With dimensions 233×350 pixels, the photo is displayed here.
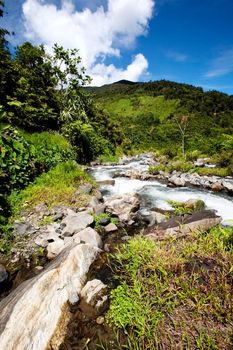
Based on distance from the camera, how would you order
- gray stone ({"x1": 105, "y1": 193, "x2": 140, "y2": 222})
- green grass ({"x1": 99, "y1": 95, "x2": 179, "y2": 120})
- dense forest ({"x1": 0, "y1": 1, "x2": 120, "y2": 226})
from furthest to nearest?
green grass ({"x1": 99, "y1": 95, "x2": 179, "y2": 120}), dense forest ({"x1": 0, "y1": 1, "x2": 120, "y2": 226}), gray stone ({"x1": 105, "y1": 193, "x2": 140, "y2": 222})

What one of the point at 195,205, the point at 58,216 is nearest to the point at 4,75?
the point at 58,216

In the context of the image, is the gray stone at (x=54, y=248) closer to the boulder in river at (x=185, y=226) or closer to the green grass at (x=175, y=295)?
the green grass at (x=175, y=295)

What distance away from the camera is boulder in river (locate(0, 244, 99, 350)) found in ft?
8.94

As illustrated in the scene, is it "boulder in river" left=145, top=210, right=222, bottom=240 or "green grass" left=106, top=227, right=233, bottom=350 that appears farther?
"boulder in river" left=145, top=210, right=222, bottom=240

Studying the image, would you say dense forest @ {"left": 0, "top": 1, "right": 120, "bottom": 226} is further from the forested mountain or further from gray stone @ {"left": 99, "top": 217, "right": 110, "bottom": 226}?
the forested mountain

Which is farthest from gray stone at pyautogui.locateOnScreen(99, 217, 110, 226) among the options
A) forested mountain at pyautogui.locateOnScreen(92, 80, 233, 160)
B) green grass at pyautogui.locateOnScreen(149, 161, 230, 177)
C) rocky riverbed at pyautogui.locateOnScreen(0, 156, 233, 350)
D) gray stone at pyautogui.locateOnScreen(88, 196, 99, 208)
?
forested mountain at pyautogui.locateOnScreen(92, 80, 233, 160)

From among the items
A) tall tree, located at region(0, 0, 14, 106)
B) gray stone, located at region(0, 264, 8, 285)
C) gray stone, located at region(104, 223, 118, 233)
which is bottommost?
gray stone, located at region(104, 223, 118, 233)

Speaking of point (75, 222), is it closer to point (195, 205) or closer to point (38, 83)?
point (195, 205)

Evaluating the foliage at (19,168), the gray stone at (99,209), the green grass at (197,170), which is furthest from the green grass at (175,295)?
the green grass at (197,170)

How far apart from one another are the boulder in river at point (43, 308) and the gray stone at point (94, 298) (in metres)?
0.12

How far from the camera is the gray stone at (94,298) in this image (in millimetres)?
3375

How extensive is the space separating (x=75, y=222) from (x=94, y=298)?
287 centimetres

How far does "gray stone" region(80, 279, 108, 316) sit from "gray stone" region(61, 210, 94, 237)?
7.45 ft

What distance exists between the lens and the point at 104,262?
4.61m
